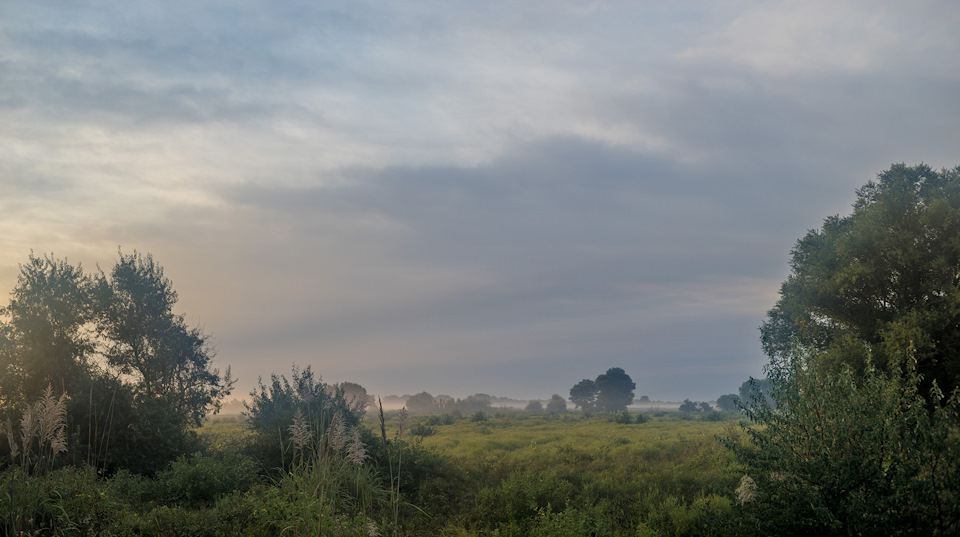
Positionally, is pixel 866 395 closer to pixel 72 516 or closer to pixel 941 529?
pixel 941 529

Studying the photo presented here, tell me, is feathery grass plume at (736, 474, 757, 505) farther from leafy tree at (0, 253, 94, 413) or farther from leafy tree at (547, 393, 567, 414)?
leafy tree at (547, 393, 567, 414)

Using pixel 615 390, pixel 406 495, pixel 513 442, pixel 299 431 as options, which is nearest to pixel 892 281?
pixel 513 442

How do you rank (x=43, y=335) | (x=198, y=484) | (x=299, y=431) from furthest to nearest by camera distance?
(x=43, y=335) → (x=198, y=484) → (x=299, y=431)

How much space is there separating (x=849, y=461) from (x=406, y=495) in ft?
38.0

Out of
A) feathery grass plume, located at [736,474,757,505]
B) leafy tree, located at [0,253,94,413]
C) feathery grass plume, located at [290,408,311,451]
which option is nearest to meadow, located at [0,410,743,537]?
feathery grass plume, located at [736,474,757,505]

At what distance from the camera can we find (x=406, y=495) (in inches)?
674

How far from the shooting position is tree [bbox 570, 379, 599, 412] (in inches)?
4375

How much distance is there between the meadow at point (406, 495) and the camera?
34.0ft

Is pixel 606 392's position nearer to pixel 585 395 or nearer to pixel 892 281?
pixel 585 395

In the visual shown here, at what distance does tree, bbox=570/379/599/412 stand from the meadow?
87228 millimetres

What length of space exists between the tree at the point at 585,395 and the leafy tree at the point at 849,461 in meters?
102

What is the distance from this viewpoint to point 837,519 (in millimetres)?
9453

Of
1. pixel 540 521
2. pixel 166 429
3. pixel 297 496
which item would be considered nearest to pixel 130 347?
pixel 166 429

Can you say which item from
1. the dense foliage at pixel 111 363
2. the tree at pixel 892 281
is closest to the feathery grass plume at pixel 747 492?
the tree at pixel 892 281
